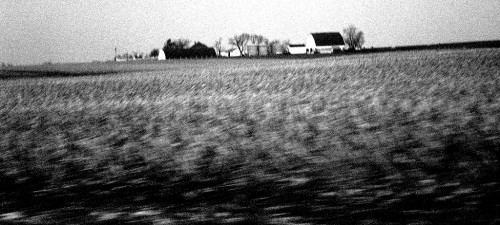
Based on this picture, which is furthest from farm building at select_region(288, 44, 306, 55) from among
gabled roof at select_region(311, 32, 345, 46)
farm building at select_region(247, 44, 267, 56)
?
gabled roof at select_region(311, 32, 345, 46)

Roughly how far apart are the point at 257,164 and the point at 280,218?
188 centimetres

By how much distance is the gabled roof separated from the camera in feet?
398

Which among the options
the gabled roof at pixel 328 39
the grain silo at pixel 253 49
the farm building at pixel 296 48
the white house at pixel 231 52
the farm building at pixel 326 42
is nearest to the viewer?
the farm building at pixel 326 42

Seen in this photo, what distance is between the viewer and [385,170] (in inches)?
205

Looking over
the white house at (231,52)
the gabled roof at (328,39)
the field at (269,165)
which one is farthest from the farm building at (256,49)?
the field at (269,165)

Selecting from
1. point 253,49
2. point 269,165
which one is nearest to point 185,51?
point 253,49

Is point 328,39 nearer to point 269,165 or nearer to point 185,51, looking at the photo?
point 185,51

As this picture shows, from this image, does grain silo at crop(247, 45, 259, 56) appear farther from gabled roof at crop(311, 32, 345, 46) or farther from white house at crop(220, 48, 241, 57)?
gabled roof at crop(311, 32, 345, 46)

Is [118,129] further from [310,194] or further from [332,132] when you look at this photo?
[310,194]

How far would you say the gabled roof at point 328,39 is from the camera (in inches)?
4776

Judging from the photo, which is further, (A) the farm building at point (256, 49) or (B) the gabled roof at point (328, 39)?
(A) the farm building at point (256, 49)

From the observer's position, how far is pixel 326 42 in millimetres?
121812

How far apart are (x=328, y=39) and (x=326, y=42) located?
1.39m

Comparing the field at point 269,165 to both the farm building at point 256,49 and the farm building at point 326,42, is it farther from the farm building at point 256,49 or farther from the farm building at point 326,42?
the farm building at point 256,49
